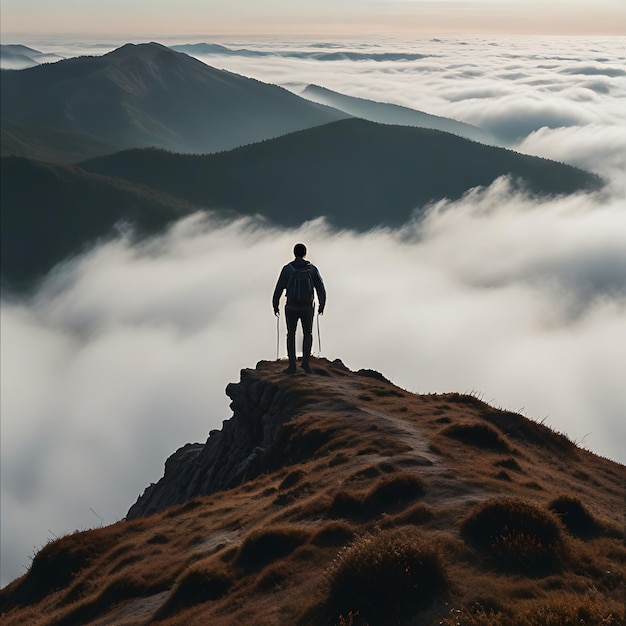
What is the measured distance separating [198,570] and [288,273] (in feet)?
47.8

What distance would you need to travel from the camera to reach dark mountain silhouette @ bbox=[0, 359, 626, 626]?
11.3 m

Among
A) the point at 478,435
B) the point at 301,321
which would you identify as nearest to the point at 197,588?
the point at 478,435

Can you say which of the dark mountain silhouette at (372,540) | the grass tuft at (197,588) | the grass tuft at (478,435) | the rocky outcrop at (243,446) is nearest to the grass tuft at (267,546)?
the dark mountain silhouette at (372,540)

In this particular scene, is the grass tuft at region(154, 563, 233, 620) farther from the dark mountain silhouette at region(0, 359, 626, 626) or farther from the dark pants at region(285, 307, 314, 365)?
the dark pants at region(285, 307, 314, 365)

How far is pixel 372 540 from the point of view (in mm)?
12383

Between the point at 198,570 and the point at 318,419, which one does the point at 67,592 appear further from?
the point at 318,419

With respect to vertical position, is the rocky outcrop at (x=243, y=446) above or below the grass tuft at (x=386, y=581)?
below

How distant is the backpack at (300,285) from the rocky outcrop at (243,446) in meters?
4.80

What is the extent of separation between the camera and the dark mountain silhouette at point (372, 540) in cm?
A: 1134

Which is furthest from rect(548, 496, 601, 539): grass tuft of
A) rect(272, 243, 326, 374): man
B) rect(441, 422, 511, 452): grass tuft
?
rect(272, 243, 326, 374): man

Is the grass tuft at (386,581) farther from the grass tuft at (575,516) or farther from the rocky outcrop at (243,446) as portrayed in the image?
the rocky outcrop at (243,446)

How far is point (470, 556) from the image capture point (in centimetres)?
1268

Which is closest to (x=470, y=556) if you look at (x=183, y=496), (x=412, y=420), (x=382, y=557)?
(x=382, y=557)

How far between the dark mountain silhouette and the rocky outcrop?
0.30 meters
